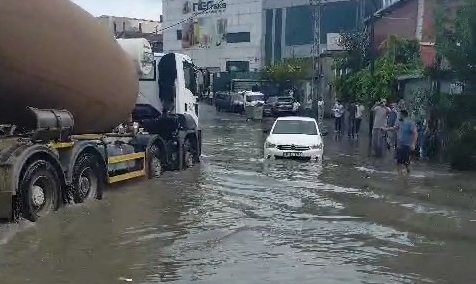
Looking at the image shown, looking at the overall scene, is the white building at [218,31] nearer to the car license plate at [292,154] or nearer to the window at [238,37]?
the window at [238,37]

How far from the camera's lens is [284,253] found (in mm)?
8102

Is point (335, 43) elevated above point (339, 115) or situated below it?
above

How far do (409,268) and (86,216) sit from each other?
5174mm

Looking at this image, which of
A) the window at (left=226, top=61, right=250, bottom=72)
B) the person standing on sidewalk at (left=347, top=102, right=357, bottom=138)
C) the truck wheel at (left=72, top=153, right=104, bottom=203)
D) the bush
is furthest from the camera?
the window at (left=226, top=61, right=250, bottom=72)

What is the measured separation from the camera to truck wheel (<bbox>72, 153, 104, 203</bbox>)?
37.0 ft

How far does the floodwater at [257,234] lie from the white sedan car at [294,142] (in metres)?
2.88

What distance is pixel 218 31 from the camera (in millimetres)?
78312

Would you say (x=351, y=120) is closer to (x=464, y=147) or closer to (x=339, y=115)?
(x=339, y=115)

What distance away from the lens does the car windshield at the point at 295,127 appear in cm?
1956

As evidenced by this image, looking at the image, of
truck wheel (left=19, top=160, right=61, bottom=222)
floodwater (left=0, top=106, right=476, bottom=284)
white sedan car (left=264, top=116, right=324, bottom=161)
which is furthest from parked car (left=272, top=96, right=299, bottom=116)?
truck wheel (left=19, top=160, right=61, bottom=222)

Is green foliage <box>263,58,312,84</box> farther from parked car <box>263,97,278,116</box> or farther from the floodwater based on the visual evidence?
the floodwater

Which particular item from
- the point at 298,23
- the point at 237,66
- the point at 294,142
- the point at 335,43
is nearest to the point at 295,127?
the point at 294,142

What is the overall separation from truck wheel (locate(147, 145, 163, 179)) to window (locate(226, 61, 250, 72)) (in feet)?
190

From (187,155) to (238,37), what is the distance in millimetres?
60045
